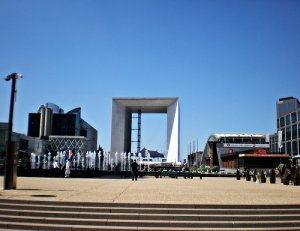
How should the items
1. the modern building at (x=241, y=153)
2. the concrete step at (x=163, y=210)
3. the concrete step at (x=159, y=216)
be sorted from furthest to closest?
the modern building at (x=241, y=153) < the concrete step at (x=163, y=210) < the concrete step at (x=159, y=216)

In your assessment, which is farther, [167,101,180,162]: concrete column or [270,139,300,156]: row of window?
[270,139,300,156]: row of window

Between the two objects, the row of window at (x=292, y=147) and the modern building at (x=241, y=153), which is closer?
the modern building at (x=241, y=153)

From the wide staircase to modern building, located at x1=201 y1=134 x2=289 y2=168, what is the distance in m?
54.7

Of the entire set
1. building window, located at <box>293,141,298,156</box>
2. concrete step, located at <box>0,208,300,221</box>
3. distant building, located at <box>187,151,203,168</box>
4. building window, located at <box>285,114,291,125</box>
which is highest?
building window, located at <box>285,114,291,125</box>

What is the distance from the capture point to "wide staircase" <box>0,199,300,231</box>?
10133 mm

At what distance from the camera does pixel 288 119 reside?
87875 millimetres

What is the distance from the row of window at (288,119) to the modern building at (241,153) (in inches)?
292

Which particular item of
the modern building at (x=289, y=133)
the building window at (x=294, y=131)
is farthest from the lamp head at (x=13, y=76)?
the building window at (x=294, y=131)

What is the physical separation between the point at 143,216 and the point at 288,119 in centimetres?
8326

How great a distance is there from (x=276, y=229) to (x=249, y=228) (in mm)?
687

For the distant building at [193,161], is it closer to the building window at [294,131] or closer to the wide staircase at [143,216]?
the building window at [294,131]

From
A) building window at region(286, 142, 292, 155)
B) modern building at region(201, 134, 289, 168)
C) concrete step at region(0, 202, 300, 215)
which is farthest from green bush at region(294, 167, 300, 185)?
building window at region(286, 142, 292, 155)

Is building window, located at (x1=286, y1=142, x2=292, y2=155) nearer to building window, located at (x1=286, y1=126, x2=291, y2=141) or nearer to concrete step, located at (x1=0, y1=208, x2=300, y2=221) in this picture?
building window, located at (x1=286, y1=126, x2=291, y2=141)

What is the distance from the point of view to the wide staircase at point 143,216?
10.1 metres
